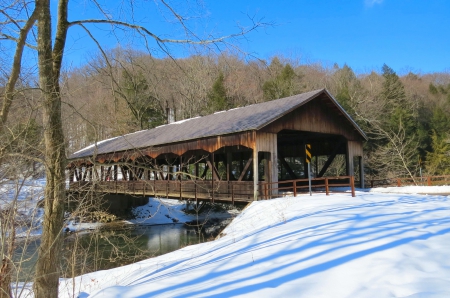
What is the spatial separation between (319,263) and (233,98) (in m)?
37.2

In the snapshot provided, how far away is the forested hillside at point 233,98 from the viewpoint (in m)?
5.74

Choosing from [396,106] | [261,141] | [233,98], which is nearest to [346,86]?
[396,106]

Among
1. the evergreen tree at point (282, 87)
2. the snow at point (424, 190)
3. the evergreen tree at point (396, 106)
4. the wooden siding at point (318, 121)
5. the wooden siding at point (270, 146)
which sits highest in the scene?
the evergreen tree at point (282, 87)

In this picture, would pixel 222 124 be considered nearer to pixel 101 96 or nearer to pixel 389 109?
pixel 101 96

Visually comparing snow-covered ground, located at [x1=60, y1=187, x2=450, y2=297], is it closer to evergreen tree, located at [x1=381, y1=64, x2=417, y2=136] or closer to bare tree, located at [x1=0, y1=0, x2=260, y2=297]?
bare tree, located at [x1=0, y1=0, x2=260, y2=297]

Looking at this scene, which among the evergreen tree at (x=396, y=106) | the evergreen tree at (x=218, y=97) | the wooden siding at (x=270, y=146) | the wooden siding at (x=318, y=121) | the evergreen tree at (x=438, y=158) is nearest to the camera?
the wooden siding at (x=270, y=146)

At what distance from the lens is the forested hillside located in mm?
5742

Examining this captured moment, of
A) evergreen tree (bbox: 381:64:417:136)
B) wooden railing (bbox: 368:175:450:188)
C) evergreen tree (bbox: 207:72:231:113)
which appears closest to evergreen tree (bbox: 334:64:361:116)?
evergreen tree (bbox: 381:64:417:136)

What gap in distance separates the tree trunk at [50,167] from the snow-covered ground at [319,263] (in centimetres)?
50

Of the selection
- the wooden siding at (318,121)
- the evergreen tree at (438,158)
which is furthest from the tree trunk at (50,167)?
the evergreen tree at (438,158)

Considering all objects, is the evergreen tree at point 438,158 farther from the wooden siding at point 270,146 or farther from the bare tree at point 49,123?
the bare tree at point 49,123

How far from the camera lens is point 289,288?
442cm

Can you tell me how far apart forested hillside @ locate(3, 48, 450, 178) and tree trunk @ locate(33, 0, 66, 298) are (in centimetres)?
20

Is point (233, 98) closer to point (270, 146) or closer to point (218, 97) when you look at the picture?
point (218, 97)
